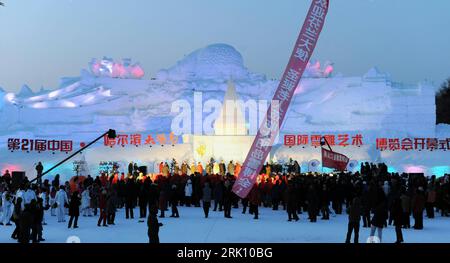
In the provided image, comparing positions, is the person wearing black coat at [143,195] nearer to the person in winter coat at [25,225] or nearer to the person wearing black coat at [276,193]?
the person wearing black coat at [276,193]

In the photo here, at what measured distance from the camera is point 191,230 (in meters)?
13.7

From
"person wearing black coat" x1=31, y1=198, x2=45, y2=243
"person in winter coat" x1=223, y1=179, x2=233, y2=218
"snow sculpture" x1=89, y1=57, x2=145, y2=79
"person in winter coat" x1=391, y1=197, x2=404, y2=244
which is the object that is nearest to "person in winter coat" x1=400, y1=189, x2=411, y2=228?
"person in winter coat" x1=391, y1=197, x2=404, y2=244

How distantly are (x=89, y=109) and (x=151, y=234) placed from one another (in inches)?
1573

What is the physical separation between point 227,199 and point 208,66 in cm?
3443

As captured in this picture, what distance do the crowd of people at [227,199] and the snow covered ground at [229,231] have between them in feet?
1.09

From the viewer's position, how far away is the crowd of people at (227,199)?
11453 mm

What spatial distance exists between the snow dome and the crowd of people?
1142 inches

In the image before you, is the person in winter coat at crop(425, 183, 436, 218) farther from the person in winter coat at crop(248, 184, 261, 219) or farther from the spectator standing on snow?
the spectator standing on snow

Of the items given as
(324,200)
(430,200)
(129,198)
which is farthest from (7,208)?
(430,200)

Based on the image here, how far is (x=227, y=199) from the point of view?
16.7 m

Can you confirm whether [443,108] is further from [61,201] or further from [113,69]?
[61,201]
